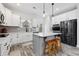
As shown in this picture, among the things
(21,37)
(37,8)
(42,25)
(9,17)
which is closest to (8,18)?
(9,17)

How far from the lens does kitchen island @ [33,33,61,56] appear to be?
7.45 feet

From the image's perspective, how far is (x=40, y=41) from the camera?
2629 mm

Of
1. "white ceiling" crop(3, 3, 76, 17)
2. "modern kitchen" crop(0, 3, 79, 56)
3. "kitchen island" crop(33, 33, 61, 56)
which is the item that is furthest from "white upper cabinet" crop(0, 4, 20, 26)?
"kitchen island" crop(33, 33, 61, 56)

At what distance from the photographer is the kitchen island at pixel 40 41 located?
227 cm

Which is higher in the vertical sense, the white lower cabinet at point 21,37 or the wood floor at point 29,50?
the white lower cabinet at point 21,37

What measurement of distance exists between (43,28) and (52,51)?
0.61 meters

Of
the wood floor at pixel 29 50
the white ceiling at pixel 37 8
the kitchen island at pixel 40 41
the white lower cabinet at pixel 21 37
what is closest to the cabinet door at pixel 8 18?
the white ceiling at pixel 37 8

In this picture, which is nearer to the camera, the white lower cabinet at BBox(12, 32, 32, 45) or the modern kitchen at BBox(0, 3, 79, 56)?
the modern kitchen at BBox(0, 3, 79, 56)

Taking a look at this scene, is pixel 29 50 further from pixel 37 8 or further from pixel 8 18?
pixel 37 8

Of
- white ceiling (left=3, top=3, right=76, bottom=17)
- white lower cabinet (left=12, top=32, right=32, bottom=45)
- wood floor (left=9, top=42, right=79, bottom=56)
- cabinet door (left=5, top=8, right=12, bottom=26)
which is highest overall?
white ceiling (left=3, top=3, right=76, bottom=17)

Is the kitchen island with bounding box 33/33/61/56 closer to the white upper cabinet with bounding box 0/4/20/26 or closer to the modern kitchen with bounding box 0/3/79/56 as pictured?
the modern kitchen with bounding box 0/3/79/56

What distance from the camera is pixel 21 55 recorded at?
218 centimetres

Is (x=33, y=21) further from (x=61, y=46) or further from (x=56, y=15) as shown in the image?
(x=61, y=46)

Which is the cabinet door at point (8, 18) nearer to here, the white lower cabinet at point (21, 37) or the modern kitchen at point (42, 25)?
the modern kitchen at point (42, 25)
